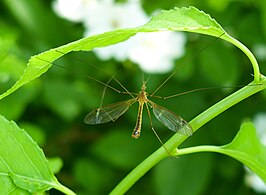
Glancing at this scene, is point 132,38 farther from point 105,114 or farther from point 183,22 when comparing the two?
point 183,22

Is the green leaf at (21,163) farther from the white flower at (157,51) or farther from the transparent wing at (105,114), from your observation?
the white flower at (157,51)

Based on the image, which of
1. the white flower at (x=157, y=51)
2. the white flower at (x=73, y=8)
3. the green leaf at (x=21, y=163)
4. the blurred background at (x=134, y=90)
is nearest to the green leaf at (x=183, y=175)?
the blurred background at (x=134, y=90)

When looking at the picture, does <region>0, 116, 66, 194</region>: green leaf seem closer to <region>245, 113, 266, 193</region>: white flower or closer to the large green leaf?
the large green leaf

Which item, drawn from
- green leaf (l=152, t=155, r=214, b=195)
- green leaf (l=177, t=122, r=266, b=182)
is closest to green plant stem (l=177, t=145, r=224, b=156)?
green leaf (l=177, t=122, r=266, b=182)

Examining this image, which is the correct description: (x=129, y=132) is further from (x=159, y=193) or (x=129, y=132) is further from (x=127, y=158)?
(x=159, y=193)

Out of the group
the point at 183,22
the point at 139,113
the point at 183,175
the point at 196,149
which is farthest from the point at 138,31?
the point at 183,175

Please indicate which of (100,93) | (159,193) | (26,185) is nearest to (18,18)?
(100,93)
